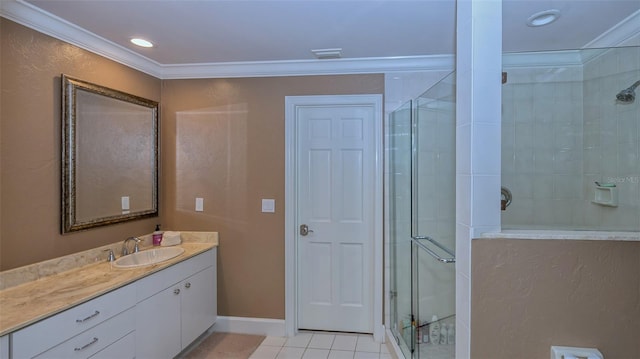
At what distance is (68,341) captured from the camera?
1623 mm

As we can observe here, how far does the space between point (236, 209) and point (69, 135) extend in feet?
4.45

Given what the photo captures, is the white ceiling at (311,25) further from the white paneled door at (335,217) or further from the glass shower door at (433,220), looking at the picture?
the white paneled door at (335,217)

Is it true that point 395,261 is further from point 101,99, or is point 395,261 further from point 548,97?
point 101,99

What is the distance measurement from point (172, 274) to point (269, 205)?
0.97 meters

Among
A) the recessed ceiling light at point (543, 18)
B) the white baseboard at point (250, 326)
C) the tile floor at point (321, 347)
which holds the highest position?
the recessed ceiling light at point (543, 18)

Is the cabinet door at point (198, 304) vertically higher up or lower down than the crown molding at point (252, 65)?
lower down

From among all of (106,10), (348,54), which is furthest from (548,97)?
(106,10)

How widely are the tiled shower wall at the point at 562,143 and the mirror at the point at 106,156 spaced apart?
2.91 m

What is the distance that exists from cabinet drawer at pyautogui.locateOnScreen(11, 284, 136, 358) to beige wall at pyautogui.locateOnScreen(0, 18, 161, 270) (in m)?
0.57

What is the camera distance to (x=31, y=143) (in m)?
1.96

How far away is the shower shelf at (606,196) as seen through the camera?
6.99 ft

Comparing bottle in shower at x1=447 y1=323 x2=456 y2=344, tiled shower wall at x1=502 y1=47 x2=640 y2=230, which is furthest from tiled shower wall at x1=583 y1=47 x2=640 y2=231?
bottle in shower at x1=447 y1=323 x2=456 y2=344

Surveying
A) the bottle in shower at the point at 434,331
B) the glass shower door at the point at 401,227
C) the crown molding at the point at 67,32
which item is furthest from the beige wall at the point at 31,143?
the bottle in shower at the point at 434,331

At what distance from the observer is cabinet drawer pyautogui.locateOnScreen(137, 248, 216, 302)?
215 centimetres
